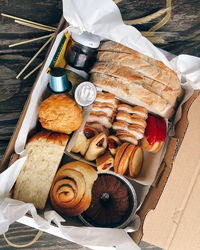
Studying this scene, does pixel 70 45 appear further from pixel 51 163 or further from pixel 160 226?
pixel 160 226

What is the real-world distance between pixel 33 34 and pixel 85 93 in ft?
1.24

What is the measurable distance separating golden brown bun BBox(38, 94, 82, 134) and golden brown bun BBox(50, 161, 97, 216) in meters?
0.18

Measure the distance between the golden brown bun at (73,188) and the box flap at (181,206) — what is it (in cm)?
27

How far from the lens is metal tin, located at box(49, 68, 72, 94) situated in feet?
3.00

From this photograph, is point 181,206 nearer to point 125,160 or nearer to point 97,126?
point 125,160

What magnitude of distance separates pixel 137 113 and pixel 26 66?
506 mm

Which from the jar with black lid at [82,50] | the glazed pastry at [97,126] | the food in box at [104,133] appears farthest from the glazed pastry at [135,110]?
the jar with black lid at [82,50]

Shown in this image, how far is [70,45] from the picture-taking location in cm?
106

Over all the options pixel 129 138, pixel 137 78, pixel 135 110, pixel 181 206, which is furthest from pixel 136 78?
pixel 181 206

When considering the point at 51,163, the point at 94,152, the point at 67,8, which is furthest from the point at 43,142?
the point at 67,8

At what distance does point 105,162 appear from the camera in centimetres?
99

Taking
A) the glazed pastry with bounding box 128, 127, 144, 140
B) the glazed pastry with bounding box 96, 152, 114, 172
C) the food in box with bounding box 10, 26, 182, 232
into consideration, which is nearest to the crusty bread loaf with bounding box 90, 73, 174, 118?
the food in box with bounding box 10, 26, 182, 232

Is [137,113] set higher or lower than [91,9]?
lower

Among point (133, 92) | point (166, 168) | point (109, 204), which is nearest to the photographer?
point (166, 168)
